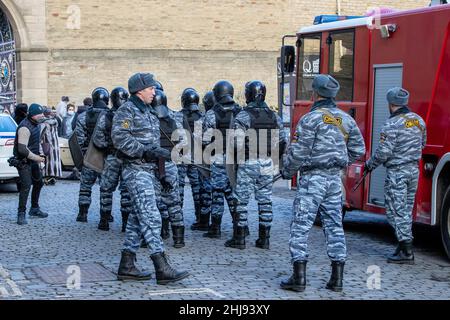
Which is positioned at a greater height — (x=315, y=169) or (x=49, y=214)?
(x=315, y=169)

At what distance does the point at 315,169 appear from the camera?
7965 mm

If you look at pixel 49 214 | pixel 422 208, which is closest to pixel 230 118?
pixel 422 208

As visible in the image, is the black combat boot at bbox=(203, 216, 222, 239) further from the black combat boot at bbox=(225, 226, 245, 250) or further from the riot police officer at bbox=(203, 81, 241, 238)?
the black combat boot at bbox=(225, 226, 245, 250)

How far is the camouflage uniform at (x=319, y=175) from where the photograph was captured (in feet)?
26.0

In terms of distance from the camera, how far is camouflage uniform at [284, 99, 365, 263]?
312 inches

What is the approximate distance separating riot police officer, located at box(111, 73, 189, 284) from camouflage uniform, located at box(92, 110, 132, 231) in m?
2.53

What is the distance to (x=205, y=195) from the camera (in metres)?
11.7

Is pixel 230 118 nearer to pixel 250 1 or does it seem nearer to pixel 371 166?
pixel 371 166

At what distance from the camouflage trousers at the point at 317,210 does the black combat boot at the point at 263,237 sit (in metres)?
2.39

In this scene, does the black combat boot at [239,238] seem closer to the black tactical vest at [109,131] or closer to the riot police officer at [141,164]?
the black tactical vest at [109,131]

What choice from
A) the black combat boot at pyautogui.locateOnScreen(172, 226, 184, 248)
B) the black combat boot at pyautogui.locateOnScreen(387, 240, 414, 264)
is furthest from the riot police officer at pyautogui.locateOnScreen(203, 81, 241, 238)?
the black combat boot at pyautogui.locateOnScreen(387, 240, 414, 264)

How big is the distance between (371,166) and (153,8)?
19.2 m

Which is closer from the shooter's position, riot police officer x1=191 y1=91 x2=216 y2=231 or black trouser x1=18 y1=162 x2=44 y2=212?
riot police officer x1=191 y1=91 x2=216 y2=231

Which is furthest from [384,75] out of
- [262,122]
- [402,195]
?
[402,195]
